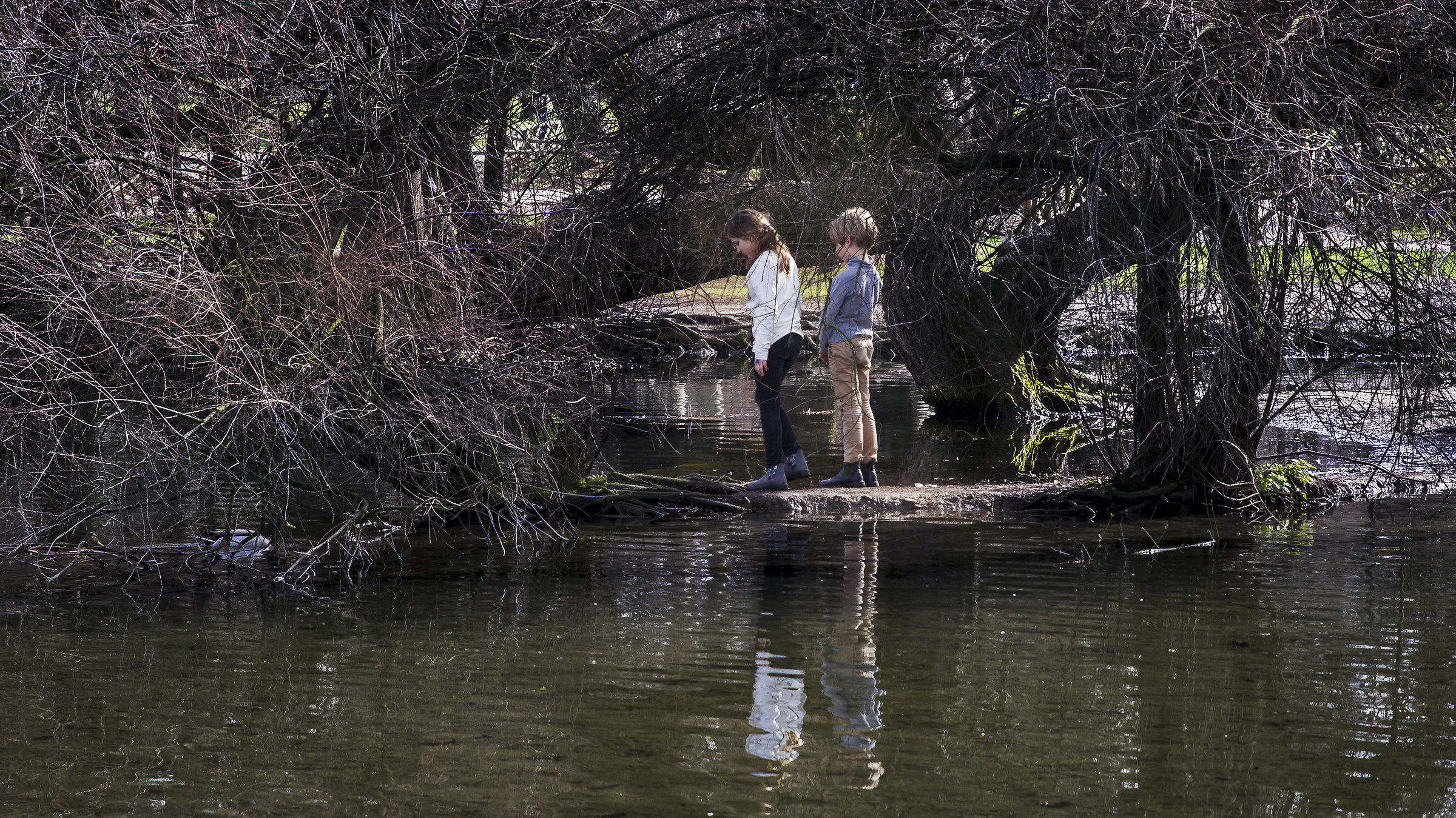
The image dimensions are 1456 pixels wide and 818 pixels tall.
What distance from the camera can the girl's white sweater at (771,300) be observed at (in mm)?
8328

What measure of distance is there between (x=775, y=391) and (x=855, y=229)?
1.26 metres

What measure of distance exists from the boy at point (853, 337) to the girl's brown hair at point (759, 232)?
13.2 inches

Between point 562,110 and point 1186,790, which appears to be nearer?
point 1186,790

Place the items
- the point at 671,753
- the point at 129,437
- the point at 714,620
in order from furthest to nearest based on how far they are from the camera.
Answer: the point at 129,437
the point at 714,620
the point at 671,753

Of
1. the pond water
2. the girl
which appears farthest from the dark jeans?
the pond water

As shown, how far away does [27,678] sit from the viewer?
509 centimetres

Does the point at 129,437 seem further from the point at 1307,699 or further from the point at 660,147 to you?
the point at 1307,699

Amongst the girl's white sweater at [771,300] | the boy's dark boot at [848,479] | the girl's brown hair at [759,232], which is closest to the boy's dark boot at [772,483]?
the boy's dark boot at [848,479]

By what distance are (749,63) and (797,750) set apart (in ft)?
14.9

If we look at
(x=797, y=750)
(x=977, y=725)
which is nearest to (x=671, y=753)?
(x=797, y=750)

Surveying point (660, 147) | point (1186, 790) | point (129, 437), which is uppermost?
point (660, 147)

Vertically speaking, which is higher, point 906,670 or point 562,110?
point 562,110

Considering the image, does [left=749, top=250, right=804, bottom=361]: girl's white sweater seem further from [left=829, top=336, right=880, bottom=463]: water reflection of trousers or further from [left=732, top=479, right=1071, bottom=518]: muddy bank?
[left=732, top=479, right=1071, bottom=518]: muddy bank

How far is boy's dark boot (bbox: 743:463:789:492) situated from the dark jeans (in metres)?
0.04
